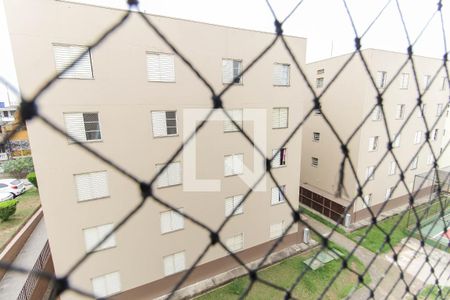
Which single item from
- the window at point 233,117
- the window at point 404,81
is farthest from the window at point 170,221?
the window at point 404,81

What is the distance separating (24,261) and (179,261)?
8.67ft

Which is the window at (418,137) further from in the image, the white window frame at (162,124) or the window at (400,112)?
the white window frame at (162,124)

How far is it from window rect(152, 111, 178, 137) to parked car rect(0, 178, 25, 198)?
19.3ft

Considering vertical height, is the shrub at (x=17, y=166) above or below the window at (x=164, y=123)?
below

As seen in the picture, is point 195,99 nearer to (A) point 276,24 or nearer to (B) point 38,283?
(A) point 276,24

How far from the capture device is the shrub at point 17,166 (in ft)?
24.0

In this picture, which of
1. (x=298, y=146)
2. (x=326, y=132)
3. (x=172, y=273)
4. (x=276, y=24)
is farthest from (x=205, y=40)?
(x=326, y=132)

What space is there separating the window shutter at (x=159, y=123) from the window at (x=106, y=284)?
209 centimetres

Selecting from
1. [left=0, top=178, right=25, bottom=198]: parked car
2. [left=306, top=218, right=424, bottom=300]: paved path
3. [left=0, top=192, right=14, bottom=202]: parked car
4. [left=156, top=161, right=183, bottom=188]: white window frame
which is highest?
[left=156, top=161, right=183, bottom=188]: white window frame

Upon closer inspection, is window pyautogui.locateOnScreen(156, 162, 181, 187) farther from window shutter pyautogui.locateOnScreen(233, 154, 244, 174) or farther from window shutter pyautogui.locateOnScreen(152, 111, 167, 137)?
window shutter pyautogui.locateOnScreen(233, 154, 244, 174)

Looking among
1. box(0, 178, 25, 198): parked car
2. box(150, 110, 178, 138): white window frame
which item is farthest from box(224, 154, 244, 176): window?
box(0, 178, 25, 198): parked car

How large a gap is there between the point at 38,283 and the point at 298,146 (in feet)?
15.6

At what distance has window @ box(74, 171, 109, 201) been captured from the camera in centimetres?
298

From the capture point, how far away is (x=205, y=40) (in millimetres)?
3408
